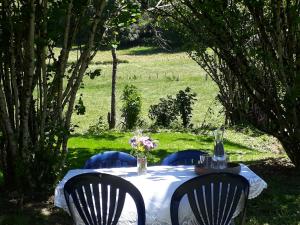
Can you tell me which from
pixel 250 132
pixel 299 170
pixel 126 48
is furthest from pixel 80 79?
pixel 126 48

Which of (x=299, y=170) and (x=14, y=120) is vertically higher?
(x=14, y=120)

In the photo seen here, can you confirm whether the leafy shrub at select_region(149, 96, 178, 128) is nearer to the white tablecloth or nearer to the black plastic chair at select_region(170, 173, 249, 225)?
the white tablecloth

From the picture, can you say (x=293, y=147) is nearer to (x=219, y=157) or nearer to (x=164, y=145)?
(x=219, y=157)

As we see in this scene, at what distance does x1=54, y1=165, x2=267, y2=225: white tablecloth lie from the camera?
4.09 metres

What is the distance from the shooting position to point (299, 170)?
807 centimetres

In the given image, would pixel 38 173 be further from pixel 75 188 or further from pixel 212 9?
pixel 212 9

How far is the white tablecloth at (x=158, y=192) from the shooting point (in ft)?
13.4

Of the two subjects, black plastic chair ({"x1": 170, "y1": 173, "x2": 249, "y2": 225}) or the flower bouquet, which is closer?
black plastic chair ({"x1": 170, "y1": 173, "x2": 249, "y2": 225})

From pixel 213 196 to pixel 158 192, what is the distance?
44 cm

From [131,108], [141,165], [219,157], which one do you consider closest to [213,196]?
[219,157]

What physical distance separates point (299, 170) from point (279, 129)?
679 millimetres

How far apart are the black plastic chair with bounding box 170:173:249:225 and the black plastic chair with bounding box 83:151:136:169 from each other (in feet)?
5.27

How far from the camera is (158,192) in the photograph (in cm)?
423

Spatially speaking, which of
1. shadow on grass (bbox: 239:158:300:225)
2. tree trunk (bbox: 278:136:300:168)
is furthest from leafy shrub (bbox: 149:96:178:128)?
tree trunk (bbox: 278:136:300:168)
